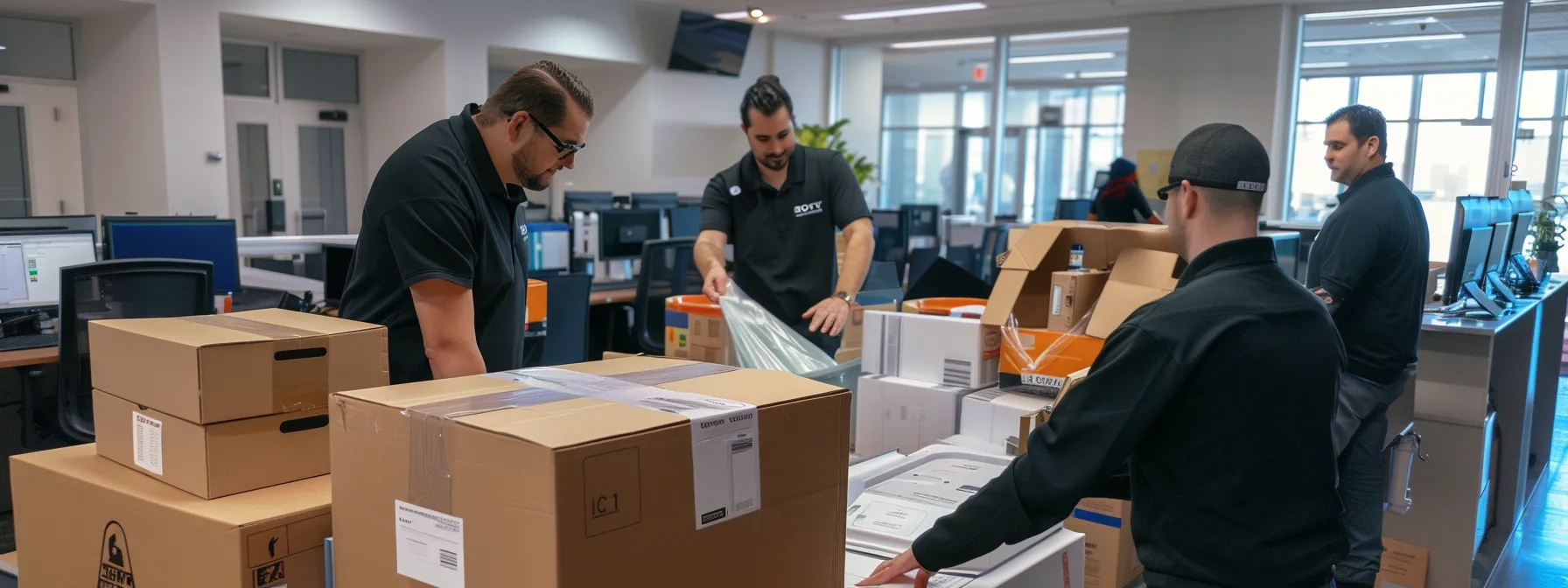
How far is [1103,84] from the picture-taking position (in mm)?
13492

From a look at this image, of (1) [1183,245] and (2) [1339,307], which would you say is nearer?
(1) [1183,245]

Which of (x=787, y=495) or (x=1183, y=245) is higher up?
(x=1183, y=245)

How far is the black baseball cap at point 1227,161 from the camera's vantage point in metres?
1.45

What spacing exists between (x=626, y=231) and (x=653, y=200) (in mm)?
902

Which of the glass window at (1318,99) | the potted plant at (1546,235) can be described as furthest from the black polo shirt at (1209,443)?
the glass window at (1318,99)

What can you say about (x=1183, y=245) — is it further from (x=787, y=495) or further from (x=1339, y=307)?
(x=1339, y=307)

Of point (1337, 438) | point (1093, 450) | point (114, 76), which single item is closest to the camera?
point (1093, 450)

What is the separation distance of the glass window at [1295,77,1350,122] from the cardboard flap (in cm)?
755

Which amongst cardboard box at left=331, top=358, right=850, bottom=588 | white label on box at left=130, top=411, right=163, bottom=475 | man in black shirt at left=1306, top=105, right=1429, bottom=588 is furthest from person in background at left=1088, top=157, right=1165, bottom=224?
white label on box at left=130, top=411, right=163, bottom=475

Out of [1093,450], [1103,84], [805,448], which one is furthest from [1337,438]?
[1103,84]

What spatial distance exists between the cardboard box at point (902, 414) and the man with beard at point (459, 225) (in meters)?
1.01

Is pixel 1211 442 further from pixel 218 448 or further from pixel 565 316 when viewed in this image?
pixel 565 316

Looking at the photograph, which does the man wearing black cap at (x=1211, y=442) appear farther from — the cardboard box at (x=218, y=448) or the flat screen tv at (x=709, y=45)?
the flat screen tv at (x=709, y=45)

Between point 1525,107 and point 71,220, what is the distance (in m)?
9.50
